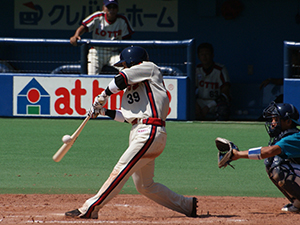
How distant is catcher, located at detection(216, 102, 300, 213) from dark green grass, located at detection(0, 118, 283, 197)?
846 millimetres

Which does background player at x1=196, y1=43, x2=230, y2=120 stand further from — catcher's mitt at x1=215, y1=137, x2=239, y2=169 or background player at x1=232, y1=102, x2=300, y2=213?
catcher's mitt at x1=215, y1=137, x2=239, y2=169

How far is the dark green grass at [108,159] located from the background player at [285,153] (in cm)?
83

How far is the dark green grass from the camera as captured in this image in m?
5.15

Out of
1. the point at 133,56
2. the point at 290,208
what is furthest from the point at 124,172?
the point at 290,208

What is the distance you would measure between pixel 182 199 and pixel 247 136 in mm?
3612

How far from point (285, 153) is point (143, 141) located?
1.16m

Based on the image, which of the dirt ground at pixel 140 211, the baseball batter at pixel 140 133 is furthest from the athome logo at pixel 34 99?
the baseball batter at pixel 140 133

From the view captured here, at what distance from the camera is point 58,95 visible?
8367 mm

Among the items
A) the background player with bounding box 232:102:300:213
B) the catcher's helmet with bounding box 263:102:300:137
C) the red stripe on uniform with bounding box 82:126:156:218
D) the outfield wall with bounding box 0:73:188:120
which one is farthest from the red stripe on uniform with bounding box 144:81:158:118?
the outfield wall with bounding box 0:73:188:120

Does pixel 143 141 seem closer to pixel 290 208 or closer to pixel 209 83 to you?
pixel 290 208

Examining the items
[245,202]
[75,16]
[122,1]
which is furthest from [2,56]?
[245,202]

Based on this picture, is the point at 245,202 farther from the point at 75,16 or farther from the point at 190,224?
the point at 75,16

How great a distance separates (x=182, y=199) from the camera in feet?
13.3

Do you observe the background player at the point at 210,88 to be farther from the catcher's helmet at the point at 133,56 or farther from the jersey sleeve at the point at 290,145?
the catcher's helmet at the point at 133,56
